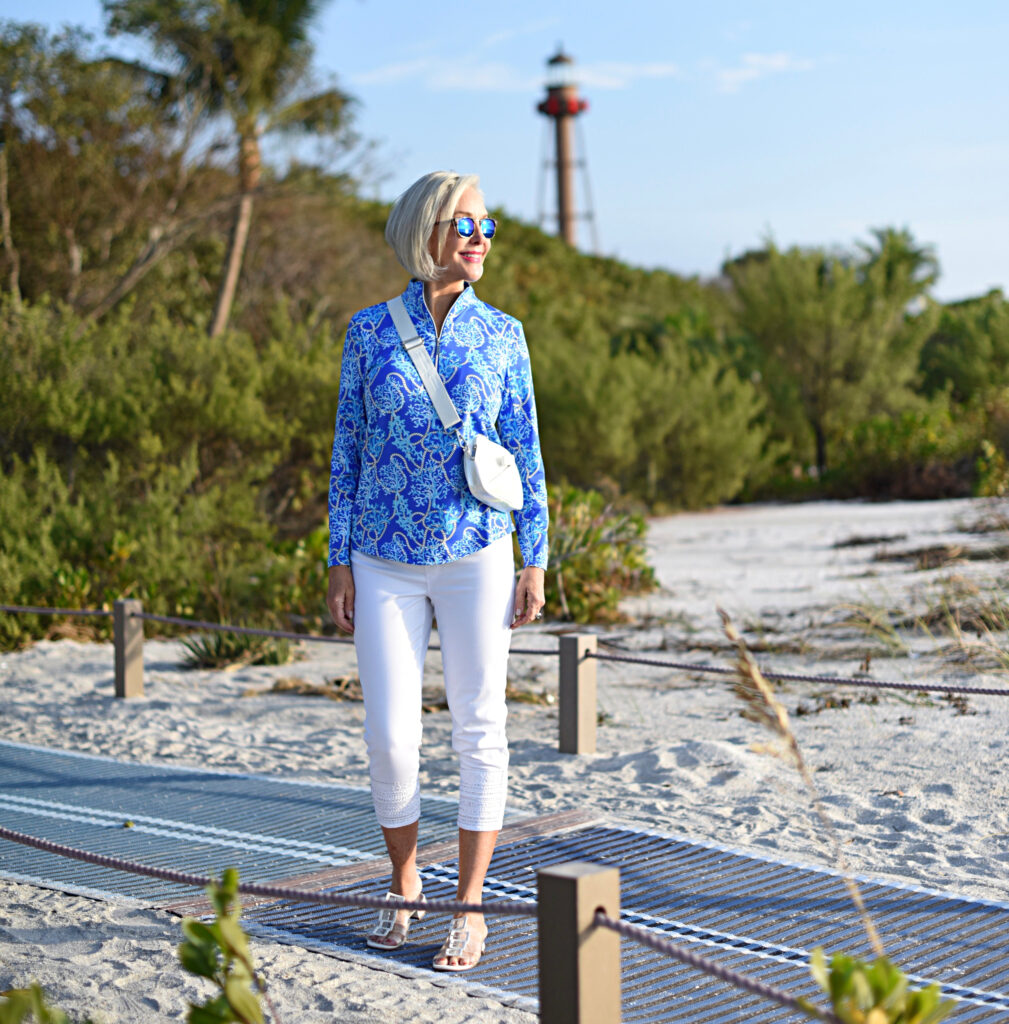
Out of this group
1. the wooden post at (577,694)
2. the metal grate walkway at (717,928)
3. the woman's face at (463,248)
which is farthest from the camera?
the wooden post at (577,694)

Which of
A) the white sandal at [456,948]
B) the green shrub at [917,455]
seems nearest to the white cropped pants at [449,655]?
the white sandal at [456,948]

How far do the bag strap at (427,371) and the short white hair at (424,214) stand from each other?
12 centimetres

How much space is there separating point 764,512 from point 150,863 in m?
15.1

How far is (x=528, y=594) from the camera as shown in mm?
3053

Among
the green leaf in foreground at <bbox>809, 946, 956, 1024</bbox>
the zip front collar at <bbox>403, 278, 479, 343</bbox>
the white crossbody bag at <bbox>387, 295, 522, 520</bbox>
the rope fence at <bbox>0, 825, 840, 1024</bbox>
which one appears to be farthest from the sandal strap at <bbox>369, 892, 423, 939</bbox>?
the green leaf in foreground at <bbox>809, 946, 956, 1024</bbox>

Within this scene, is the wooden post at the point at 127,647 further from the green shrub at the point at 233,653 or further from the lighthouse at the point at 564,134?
the lighthouse at the point at 564,134

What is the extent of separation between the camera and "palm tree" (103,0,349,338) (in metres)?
17.5

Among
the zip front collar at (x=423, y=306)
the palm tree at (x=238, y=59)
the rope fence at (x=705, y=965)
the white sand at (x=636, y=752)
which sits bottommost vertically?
the white sand at (x=636, y=752)

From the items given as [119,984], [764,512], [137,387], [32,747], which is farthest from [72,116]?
[119,984]

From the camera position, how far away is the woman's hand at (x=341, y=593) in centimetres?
306

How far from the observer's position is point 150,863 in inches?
157

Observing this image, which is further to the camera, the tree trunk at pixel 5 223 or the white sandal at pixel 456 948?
the tree trunk at pixel 5 223

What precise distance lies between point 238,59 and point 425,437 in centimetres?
1659

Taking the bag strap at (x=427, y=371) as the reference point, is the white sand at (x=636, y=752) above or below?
below
